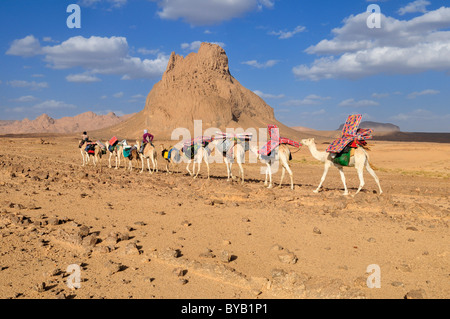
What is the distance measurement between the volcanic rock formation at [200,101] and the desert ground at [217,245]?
93199mm

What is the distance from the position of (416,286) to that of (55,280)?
5909 millimetres

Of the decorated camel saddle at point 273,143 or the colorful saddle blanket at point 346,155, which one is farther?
the decorated camel saddle at point 273,143

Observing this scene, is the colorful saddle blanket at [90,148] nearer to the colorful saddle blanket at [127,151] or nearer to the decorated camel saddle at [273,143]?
the colorful saddle blanket at [127,151]

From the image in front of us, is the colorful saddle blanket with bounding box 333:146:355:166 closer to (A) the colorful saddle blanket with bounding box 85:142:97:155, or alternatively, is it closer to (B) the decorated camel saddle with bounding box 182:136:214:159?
(B) the decorated camel saddle with bounding box 182:136:214:159

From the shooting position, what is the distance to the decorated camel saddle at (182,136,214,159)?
18750mm

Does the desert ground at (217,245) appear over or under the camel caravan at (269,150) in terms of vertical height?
under

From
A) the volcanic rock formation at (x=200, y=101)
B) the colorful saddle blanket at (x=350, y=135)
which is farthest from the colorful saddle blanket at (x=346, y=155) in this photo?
the volcanic rock formation at (x=200, y=101)

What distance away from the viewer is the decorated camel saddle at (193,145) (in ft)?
61.5

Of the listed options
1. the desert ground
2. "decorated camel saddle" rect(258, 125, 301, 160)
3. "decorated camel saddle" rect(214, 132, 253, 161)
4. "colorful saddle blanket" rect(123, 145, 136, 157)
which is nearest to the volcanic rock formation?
"colorful saddle blanket" rect(123, 145, 136, 157)

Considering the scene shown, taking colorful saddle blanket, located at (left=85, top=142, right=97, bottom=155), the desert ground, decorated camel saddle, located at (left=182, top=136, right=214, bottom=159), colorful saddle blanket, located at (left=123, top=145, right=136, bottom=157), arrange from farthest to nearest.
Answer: colorful saddle blanket, located at (left=85, top=142, right=97, bottom=155), colorful saddle blanket, located at (left=123, top=145, right=136, bottom=157), decorated camel saddle, located at (left=182, top=136, right=214, bottom=159), the desert ground

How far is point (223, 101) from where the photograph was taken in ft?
397

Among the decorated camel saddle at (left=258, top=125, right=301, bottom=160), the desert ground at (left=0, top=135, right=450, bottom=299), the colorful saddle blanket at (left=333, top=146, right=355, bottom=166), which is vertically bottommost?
the desert ground at (left=0, top=135, right=450, bottom=299)
